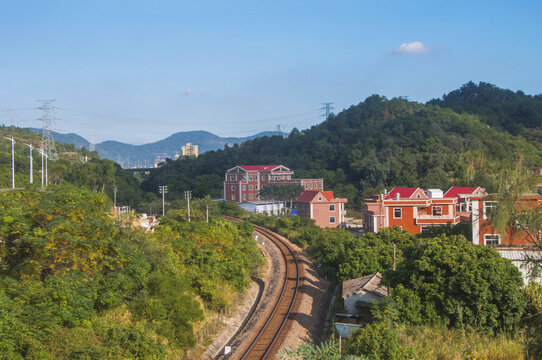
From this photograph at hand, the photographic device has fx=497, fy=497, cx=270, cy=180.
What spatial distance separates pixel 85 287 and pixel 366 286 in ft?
30.2

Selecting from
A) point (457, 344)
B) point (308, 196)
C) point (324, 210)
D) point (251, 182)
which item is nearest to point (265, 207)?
point (251, 182)

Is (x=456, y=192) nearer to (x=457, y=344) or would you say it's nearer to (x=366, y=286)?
(x=366, y=286)

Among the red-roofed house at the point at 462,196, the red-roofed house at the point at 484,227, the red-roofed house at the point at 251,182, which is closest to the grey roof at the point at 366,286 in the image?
the red-roofed house at the point at 484,227

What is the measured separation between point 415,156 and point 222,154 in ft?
104

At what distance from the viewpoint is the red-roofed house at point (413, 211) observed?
3041 centimetres

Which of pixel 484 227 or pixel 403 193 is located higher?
pixel 403 193

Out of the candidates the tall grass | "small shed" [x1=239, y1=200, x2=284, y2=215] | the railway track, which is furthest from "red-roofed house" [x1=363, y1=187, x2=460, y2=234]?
"small shed" [x1=239, y1=200, x2=284, y2=215]

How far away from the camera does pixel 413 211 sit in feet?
100

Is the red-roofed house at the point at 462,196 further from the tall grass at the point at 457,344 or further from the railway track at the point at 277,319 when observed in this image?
the tall grass at the point at 457,344

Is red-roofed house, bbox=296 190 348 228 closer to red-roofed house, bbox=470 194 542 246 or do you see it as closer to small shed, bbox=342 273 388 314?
red-roofed house, bbox=470 194 542 246

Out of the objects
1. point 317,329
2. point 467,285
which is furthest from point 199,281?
point 467,285

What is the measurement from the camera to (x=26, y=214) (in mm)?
13930

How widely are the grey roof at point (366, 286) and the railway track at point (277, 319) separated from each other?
2.20m

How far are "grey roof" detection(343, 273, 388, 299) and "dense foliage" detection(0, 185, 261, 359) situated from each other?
4457 millimetres
